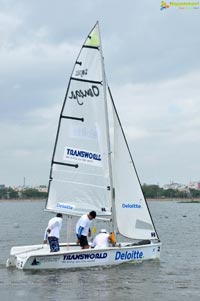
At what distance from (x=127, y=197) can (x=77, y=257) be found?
3.33m

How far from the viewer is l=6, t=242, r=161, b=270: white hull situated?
17.5 metres

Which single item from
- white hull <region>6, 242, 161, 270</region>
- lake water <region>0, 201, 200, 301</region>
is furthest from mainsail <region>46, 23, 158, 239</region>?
lake water <region>0, 201, 200, 301</region>

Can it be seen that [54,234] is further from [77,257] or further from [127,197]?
[127,197]

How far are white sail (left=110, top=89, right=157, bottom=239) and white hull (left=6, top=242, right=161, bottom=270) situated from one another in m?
0.74

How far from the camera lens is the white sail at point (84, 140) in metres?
19.7

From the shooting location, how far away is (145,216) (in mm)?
20453

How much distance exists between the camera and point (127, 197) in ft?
66.9

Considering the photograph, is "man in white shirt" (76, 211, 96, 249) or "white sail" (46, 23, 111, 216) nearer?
"man in white shirt" (76, 211, 96, 249)

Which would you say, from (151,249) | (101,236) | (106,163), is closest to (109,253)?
(101,236)

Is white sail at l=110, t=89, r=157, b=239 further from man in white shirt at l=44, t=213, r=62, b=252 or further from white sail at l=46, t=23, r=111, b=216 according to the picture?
man in white shirt at l=44, t=213, r=62, b=252

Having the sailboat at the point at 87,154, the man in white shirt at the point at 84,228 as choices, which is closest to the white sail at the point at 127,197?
the sailboat at the point at 87,154

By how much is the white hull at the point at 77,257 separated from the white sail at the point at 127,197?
0.74 metres

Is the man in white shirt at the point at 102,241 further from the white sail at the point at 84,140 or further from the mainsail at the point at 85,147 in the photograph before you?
the white sail at the point at 84,140

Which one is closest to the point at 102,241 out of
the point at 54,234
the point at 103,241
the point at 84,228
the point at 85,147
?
the point at 103,241
